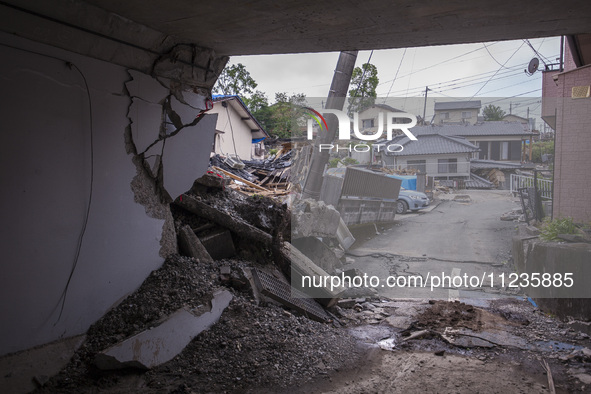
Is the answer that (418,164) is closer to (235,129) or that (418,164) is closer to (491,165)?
(491,165)

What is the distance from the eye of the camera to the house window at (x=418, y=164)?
10.7 m

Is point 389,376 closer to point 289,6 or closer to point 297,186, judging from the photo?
point 289,6

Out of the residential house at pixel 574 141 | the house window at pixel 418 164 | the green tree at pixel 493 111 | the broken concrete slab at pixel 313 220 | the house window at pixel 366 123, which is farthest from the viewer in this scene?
the green tree at pixel 493 111

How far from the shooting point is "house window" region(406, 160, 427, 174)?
10.7 m

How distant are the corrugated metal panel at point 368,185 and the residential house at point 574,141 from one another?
3.80 m

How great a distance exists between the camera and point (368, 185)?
9.89 meters

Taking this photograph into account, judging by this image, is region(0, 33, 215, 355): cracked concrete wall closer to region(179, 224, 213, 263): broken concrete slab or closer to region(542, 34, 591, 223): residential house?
region(179, 224, 213, 263): broken concrete slab

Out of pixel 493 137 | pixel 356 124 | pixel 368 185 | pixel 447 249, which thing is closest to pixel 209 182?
pixel 356 124

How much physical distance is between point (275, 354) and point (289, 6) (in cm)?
283

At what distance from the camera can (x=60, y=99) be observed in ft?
9.14

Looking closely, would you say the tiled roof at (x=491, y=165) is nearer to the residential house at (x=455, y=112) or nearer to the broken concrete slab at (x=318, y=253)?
the residential house at (x=455, y=112)

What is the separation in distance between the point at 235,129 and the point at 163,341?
17.3 metres

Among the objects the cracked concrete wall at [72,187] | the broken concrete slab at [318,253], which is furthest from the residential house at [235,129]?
the cracked concrete wall at [72,187]

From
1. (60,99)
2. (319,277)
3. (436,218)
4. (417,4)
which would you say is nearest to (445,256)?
(436,218)
